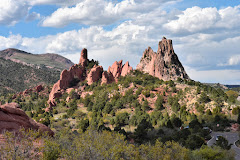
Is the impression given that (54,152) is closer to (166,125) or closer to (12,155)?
(12,155)

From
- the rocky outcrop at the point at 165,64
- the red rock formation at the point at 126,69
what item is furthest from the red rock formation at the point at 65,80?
the rocky outcrop at the point at 165,64

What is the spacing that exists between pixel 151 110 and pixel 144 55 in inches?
1970

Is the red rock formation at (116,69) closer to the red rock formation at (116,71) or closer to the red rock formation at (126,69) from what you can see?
the red rock formation at (116,71)

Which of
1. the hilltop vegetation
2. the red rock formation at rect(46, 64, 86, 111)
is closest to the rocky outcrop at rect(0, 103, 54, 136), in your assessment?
the hilltop vegetation

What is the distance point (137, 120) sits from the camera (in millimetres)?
77000

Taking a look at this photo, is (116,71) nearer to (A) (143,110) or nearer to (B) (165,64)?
(B) (165,64)

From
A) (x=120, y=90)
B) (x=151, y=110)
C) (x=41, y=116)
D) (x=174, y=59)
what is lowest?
(x=41, y=116)

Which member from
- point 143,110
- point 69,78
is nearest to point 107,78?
point 69,78

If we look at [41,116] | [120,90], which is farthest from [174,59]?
[41,116]

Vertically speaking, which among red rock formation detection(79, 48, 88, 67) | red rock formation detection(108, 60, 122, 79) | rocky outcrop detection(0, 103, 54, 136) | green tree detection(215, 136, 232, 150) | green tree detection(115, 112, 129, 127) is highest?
red rock formation detection(79, 48, 88, 67)

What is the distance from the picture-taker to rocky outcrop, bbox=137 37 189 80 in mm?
111562

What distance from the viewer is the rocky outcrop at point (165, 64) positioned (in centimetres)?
11156

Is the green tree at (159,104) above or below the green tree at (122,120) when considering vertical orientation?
above

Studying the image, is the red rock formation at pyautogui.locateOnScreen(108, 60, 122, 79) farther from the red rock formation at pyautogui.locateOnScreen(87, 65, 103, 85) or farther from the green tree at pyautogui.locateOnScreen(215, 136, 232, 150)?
the green tree at pyautogui.locateOnScreen(215, 136, 232, 150)
